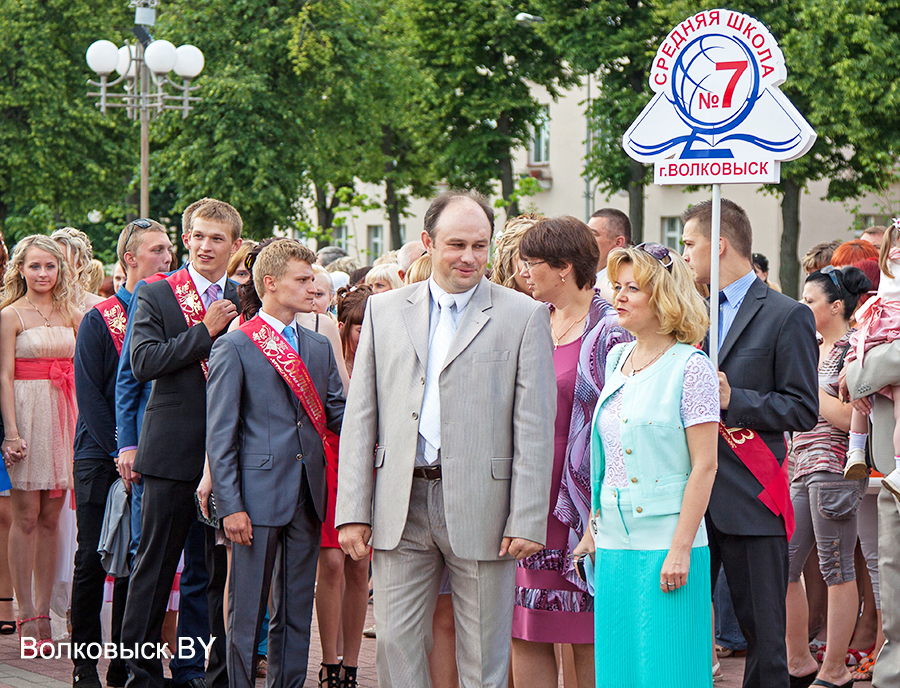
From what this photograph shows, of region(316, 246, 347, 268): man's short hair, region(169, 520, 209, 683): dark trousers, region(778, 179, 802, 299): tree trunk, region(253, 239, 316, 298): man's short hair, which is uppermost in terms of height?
region(778, 179, 802, 299): tree trunk

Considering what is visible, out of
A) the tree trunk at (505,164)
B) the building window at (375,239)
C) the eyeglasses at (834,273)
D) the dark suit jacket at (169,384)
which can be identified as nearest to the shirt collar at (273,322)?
the dark suit jacket at (169,384)

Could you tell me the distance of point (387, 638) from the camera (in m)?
4.27

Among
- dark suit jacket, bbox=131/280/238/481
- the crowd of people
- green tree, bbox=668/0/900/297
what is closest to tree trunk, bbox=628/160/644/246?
green tree, bbox=668/0/900/297

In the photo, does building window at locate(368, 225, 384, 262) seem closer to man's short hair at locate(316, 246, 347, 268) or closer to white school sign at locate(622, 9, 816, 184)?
man's short hair at locate(316, 246, 347, 268)

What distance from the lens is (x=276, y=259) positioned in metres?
5.29

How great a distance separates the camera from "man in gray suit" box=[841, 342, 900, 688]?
5207mm

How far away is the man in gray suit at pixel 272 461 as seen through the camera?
5105mm

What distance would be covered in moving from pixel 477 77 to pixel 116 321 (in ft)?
88.6

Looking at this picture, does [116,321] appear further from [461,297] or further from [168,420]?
[461,297]

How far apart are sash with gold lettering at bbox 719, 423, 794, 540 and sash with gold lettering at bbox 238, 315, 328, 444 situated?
1.81 meters

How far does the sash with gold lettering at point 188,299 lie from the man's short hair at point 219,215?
0.28 meters

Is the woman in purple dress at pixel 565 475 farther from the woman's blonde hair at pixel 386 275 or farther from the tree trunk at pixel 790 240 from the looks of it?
the tree trunk at pixel 790 240

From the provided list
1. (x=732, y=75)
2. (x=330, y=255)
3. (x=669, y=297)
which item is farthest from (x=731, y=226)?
(x=330, y=255)

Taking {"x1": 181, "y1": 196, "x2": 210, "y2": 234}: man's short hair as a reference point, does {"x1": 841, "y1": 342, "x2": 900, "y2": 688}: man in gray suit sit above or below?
below
